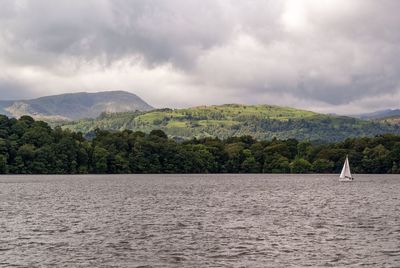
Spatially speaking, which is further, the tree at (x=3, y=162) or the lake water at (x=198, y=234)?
the tree at (x=3, y=162)

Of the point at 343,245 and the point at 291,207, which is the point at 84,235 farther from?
the point at 291,207

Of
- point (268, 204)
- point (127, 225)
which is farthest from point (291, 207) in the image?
point (127, 225)

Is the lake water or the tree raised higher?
the tree

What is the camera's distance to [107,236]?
196 feet

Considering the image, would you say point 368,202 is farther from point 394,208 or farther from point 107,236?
point 107,236

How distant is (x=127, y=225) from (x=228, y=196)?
2040 inches

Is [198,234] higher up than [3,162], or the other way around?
[3,162]

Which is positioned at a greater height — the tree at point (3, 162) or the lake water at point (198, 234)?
the tree at point (3, 162)

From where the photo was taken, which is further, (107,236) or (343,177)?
(343,177)

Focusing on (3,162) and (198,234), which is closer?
(198,234)

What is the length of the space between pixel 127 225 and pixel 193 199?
4251cm

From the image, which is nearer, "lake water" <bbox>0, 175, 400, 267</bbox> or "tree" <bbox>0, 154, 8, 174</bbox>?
"lake water" <bbox>0, 175, 400, 267</bbox>

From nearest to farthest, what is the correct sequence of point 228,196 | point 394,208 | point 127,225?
1. point 127,225
2. point 394,208
3. point 228,196

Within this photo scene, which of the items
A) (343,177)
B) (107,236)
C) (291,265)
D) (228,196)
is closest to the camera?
(291,265)
